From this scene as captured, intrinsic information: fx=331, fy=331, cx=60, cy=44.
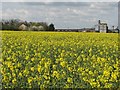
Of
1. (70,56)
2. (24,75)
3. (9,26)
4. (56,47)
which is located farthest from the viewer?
(9,26)

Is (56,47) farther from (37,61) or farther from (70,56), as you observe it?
(37,61)

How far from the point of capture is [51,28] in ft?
69.6

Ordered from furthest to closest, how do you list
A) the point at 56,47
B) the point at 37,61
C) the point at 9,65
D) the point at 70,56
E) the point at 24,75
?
the point at 56,47, the point at 70,56, the point at 37,61, the point at 9,65, the point at 24,75

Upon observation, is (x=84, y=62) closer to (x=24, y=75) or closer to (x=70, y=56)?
(x=70, y=56)

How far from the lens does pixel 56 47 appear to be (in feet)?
32.5

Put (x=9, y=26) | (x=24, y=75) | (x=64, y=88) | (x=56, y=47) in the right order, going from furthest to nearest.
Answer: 1. (x=9, y=26)
2. (x=56, y=47)
3. (x=24, y=75)
4. (x=64, y=88)

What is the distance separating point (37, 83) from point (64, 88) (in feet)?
1.69

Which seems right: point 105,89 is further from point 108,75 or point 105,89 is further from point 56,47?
point 56,47

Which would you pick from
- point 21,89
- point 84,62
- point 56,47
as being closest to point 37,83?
point 21,89

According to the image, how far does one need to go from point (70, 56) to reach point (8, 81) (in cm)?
241

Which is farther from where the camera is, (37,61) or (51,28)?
(51,28)

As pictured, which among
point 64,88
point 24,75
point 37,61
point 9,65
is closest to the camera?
point 64,88

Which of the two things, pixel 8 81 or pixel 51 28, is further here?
pixel 51 28

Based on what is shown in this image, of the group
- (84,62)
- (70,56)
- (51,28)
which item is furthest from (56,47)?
(51,28)
